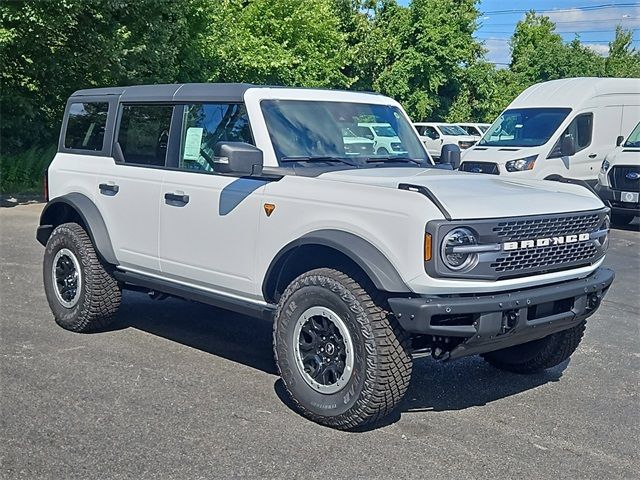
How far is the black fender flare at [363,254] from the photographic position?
168 inches

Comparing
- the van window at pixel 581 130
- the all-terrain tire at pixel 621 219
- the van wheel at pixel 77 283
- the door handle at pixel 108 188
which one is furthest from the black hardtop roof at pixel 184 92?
the all-terrain tire at pixel 621 219

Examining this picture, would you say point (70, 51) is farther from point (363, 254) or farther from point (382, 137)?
point (363, 254)

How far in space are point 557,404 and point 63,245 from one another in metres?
3.99

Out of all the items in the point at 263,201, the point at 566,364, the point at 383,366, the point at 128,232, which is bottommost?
the point at 566,364

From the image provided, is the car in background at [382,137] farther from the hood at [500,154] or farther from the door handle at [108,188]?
the hood at [500,154]

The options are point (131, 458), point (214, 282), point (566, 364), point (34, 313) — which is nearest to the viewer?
point (131, 458)

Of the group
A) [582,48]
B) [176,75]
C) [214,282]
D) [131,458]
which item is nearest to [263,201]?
[214,282]

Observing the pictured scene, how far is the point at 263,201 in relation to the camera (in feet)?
16.4

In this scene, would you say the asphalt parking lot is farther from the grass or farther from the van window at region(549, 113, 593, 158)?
the grass

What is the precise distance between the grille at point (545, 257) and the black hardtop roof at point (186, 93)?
218 cm

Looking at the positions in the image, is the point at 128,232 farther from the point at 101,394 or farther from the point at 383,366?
the point at 383,366

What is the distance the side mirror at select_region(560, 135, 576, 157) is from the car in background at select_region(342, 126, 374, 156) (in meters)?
9.51

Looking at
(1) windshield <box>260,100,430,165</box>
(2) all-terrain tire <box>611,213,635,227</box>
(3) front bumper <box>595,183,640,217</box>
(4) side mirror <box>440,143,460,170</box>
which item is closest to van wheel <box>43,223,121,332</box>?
(1) windshield <box>260,100,430,165</box>

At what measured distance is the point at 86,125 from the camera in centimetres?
675
